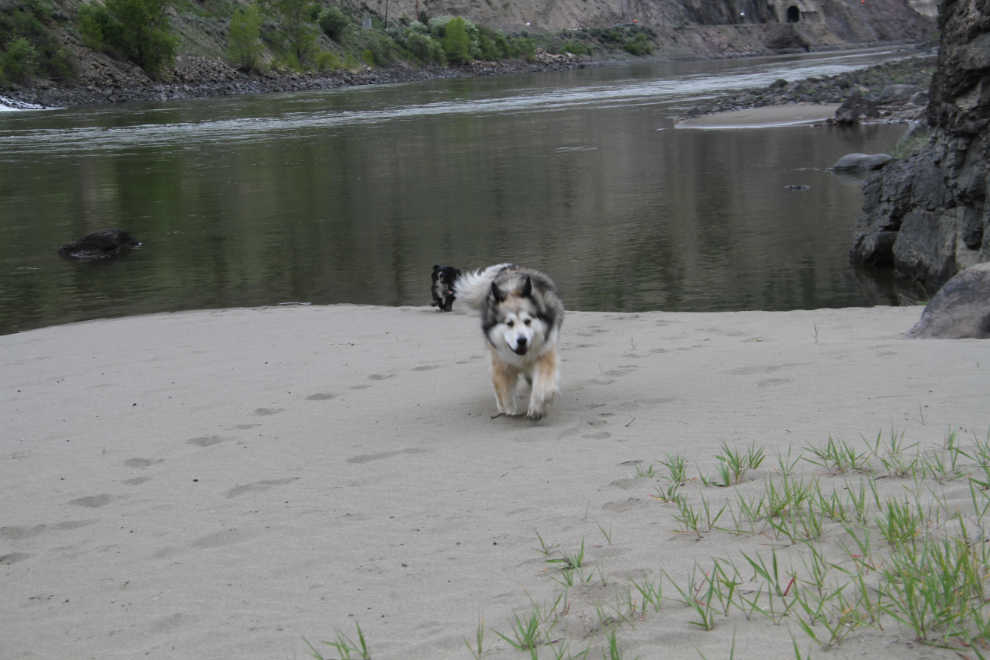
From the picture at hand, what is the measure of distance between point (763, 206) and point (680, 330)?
26.6 feet

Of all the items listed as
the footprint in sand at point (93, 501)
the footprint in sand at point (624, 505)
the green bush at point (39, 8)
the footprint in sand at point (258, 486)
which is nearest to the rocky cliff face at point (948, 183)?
the footprint in sand at point (624, 505)

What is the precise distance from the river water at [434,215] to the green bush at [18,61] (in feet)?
104

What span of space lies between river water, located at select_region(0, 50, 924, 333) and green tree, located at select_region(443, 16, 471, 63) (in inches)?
2811

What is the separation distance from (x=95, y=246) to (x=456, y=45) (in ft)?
304

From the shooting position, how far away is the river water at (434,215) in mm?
11453

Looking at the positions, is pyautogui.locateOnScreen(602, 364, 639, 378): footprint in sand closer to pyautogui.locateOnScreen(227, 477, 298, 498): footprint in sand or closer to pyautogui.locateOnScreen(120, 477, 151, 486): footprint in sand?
pyautogui.locateOnScreen(227, 477, 298, 498): footprint in sand

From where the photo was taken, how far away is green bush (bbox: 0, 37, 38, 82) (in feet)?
196

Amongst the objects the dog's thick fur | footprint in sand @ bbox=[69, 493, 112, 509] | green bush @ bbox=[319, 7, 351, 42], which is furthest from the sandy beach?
green bush @ bbox=[319, 7, 351, 42]

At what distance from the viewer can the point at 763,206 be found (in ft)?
50.3

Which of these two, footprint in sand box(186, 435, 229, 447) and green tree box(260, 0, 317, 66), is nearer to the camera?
footprint in sand box(186, 435, 229, 447)

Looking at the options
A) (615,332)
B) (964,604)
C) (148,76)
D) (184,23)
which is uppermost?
(184,23)

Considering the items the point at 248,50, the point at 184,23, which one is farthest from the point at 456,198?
the point at 184,23

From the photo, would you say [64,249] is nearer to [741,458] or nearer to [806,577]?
[741,458]

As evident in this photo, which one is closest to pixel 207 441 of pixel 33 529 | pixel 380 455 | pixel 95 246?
pixel 380 455
